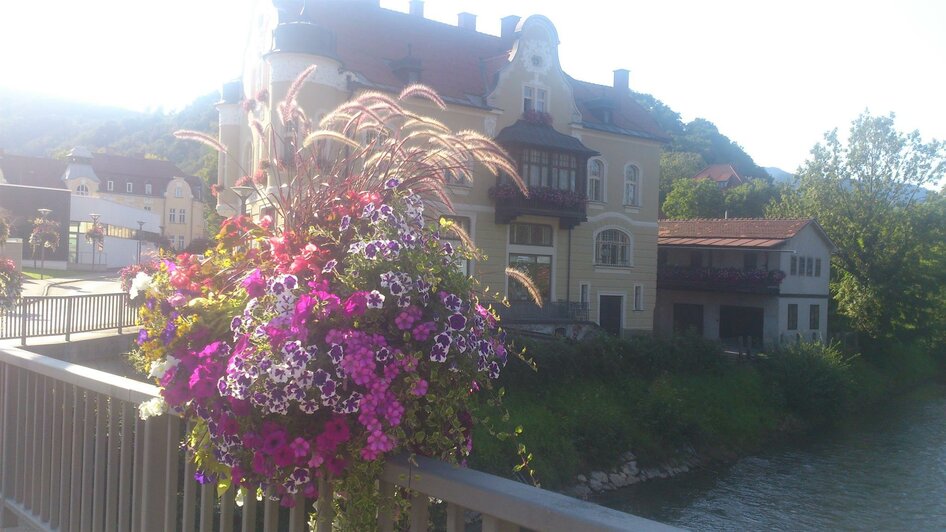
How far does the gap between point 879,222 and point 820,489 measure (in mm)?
25597

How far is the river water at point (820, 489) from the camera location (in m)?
19.1

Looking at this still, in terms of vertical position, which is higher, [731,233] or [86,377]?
[731,233]

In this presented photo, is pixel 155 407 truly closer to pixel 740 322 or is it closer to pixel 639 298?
pixel 639 298

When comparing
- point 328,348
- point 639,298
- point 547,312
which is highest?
point 328,348

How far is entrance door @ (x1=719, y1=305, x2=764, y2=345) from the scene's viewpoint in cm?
3659

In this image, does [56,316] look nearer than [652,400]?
Yes

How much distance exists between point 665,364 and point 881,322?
62.6 ft

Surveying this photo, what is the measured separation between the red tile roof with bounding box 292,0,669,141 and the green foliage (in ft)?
32.5

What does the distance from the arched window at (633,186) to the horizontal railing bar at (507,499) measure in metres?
31.2

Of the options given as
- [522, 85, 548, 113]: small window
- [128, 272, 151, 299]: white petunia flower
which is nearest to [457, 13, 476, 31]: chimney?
[522, 85, 548, 113]: small window

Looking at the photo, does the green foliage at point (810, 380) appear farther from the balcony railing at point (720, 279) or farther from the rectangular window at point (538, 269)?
the rectangular window at point (538, 269)

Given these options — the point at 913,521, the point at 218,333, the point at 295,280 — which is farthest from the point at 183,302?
the point at 913,521

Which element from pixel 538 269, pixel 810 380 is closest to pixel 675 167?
pixel 810 380

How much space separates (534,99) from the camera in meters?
29.8
